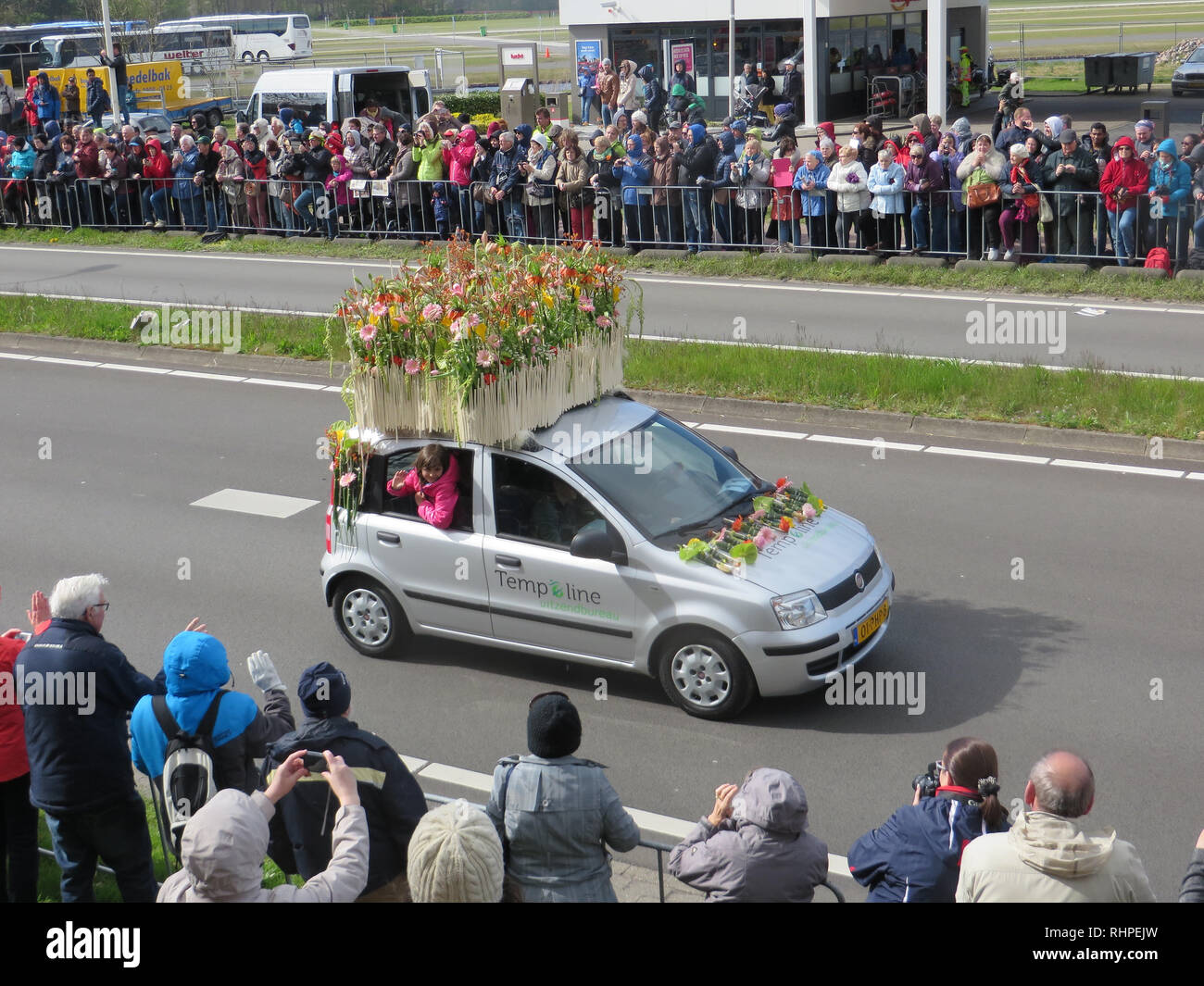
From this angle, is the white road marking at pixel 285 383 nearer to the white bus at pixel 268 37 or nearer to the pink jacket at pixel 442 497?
the pink jacket at pixel 442 497

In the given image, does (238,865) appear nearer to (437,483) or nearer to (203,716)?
(203,716)

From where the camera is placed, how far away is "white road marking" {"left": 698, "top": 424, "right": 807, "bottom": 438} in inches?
540

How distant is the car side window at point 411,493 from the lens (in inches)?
348

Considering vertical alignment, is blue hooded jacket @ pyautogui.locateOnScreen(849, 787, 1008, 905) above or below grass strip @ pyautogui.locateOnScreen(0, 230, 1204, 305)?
below

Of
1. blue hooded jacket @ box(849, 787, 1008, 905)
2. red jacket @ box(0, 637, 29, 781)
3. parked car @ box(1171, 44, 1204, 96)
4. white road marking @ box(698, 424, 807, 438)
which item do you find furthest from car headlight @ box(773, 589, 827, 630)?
parked car @ box(1171, 44, 1204, 96)

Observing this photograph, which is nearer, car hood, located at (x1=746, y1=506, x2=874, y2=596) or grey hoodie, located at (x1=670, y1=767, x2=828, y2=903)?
grey hoodie, located at (x1=670, y1=767, x2=828, y2=903)

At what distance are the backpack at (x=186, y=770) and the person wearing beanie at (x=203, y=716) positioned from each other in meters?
0.02

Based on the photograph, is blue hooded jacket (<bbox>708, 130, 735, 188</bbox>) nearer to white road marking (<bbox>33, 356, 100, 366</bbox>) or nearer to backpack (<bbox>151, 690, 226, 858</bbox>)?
white road marking (<bbox>33, 356, 100, 366</bbox>)

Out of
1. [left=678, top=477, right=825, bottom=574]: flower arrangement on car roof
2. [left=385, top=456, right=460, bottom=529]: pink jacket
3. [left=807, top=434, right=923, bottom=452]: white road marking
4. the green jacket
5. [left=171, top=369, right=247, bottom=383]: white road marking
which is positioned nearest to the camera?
[left=678, top=477, right=825, bottom=574]: flower arrangement on car roof

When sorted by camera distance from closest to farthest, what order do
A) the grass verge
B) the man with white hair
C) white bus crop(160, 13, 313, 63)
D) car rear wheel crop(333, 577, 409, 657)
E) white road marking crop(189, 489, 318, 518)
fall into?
the man with white hair, car rear wheel crop(333, 577, 409, 657), white road marking crop(189, 489, 318, 518), the grass verge, white bus crop(160, 13, 313, 63)

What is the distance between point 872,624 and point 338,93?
101 feet

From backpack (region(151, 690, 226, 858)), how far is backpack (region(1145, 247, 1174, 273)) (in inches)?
593

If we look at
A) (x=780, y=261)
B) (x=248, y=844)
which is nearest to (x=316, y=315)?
(x=780, y=261)
